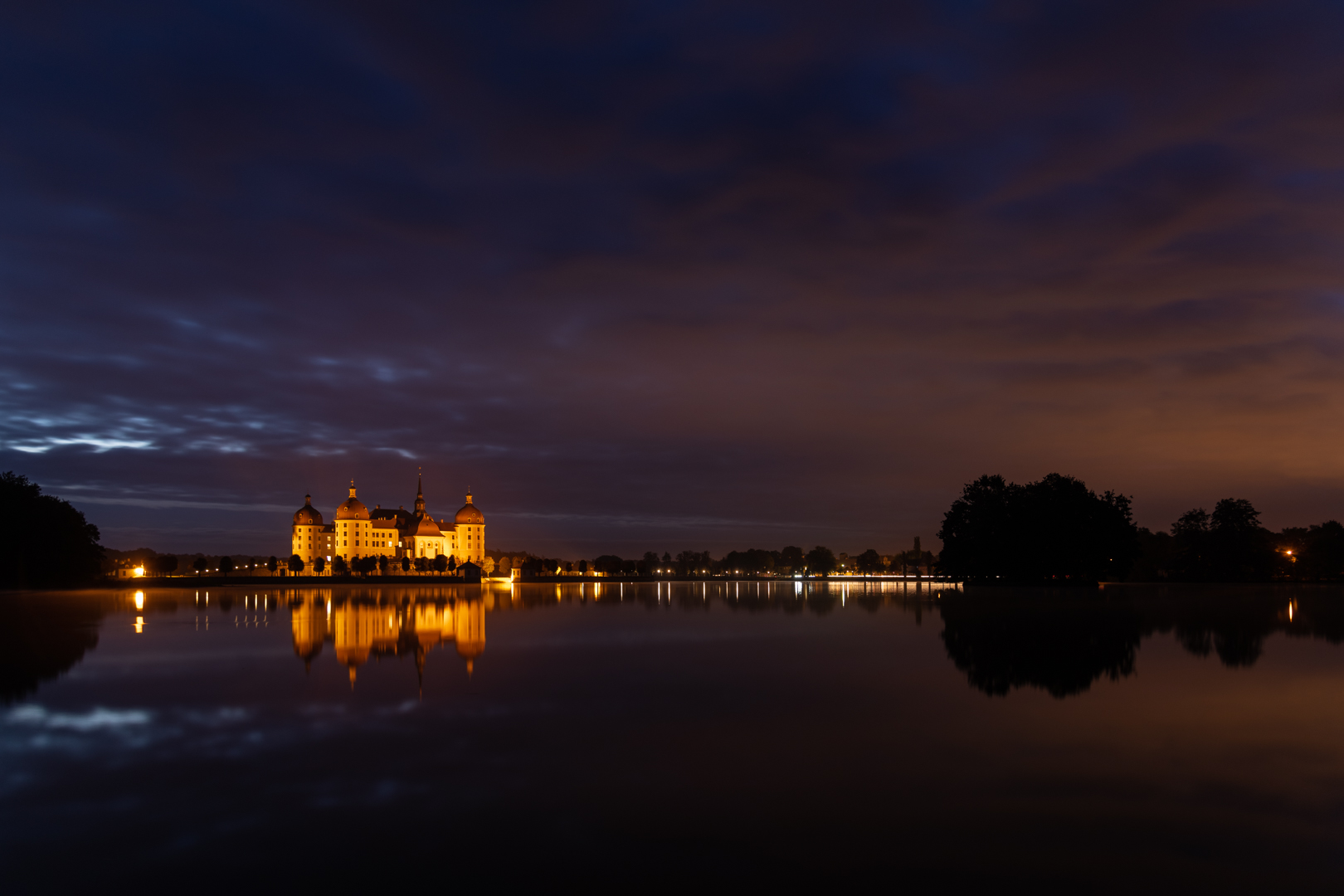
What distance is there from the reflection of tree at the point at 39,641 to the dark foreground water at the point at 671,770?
330 mm

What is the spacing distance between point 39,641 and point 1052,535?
86777 mm

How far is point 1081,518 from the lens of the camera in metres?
95.0

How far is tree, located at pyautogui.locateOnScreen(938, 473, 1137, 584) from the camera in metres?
93.6

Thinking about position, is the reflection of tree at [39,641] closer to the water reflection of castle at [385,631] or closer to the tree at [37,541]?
the water reflection of castle at [385,631]

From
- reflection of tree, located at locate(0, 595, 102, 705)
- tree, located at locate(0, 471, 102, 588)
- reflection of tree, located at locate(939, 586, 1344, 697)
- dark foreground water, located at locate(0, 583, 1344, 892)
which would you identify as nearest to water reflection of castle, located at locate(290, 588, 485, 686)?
dark foreground water, located at locate(0, 583, 1344, 892)

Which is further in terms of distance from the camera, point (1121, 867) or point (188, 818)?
point (188, 818)

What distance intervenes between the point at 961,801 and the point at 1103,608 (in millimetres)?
46601

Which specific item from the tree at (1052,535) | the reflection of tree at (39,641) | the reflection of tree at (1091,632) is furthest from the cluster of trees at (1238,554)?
the reflection of tree at (39,641)

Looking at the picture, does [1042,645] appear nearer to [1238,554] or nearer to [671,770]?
[671,770]

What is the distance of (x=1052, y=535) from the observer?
9325cm

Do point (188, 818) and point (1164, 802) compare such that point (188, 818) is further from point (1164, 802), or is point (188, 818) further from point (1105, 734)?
point (1105, 734)

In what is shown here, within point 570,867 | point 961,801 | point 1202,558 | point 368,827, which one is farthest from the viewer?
point 1202,558

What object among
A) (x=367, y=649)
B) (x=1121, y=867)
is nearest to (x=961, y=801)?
(x=1121, y=867)

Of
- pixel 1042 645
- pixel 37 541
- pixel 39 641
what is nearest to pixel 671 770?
pixel 1042 645
